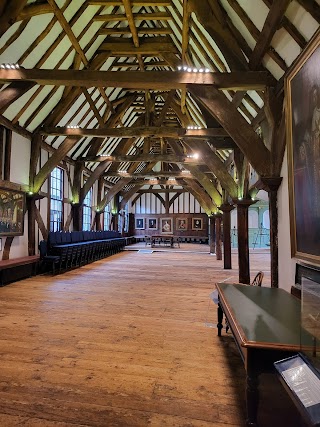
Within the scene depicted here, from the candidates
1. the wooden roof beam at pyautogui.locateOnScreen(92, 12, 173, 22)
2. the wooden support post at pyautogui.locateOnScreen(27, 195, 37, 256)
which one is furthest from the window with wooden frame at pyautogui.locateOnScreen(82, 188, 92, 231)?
the wooden roof beam at pyautogui.locateOnScreen(92, 12, 173, 22)

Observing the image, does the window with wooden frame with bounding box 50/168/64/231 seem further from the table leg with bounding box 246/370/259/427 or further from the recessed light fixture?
the table leg with bounding box 246/370/259/427

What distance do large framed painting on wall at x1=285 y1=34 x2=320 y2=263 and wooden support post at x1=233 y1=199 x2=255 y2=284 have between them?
3267 mm

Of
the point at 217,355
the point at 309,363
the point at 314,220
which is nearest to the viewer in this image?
the point at 309,363

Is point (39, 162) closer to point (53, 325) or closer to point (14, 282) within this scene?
point (14, 282)

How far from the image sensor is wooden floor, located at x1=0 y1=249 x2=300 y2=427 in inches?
71.8

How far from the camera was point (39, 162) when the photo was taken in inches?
314

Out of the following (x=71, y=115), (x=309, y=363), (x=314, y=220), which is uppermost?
(x=71, y=115)

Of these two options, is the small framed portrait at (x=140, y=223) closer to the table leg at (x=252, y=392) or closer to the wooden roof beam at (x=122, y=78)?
the wooden roof beam at (x=122, y=78)

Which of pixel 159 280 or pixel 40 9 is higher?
pixel 40 9

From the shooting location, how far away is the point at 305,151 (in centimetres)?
241

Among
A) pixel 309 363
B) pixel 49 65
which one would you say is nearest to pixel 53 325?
pixel 309 363

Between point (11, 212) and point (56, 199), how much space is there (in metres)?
2.81

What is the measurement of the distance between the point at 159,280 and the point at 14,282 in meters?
3.27

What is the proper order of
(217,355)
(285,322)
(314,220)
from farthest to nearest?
(217,355) → (314,220) → (285,322)
